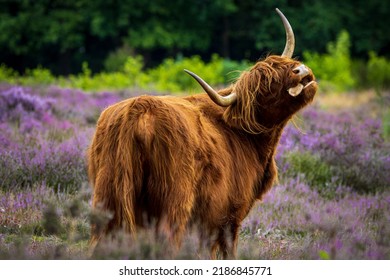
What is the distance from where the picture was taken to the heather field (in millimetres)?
4477

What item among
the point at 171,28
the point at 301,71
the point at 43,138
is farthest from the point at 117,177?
the point at 171,28

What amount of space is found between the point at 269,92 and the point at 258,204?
2.54m

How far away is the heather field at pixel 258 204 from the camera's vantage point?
4477mm

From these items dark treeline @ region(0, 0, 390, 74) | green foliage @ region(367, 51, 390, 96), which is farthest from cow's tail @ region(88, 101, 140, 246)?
dark treeline @ region(0, 0, 390, 74)

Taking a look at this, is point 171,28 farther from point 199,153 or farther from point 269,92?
→ point 199,153

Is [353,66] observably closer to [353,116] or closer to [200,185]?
[353,116]

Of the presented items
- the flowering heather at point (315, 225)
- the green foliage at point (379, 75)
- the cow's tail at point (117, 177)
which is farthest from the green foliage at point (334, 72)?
the cow's tail at point (117, 177)

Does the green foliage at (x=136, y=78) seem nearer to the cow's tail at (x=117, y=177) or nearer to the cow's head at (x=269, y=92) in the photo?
the cow's head at (x=269, y=92)

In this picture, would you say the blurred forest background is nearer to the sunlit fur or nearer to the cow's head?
the sunlit fur

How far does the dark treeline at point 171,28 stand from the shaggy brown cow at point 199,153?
32960 mm

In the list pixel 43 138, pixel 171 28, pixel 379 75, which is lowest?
pixel 379 75

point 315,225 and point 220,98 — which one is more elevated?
point 220,98

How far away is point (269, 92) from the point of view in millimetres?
5023
